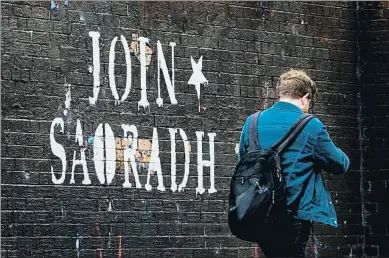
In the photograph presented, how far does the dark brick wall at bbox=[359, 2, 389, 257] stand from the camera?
36.5 ft

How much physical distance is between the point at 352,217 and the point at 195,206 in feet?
6.60

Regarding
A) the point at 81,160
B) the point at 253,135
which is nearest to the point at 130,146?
the point at 81,160

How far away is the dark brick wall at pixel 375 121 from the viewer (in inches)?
438

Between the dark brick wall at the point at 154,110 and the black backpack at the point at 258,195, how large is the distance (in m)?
2.38

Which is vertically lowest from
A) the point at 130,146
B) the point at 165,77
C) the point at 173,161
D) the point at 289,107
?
the point at 173,161

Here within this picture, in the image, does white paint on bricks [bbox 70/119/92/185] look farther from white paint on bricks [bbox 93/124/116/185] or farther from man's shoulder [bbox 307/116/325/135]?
man's shoulder [bbox 307/116/325/135]

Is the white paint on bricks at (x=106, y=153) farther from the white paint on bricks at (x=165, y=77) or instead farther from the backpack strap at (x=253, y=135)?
the backpack strap at (x=253, y=135)

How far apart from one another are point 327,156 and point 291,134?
11.1 inches

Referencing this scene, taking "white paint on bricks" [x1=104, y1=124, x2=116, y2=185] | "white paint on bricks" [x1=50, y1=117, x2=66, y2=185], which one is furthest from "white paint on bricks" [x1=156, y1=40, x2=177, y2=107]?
"white paint on bricks" [x1=50, y1=117, x2=66, y2=185]

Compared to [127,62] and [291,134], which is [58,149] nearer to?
[127,62]

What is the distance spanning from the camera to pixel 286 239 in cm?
702

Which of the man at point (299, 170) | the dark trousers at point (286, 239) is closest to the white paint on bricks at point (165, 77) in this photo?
the man at point (299, 170)

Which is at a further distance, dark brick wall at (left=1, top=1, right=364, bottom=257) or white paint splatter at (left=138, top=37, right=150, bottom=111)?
white paint splatter at (left=138, top=37, right=150, bottom=111)

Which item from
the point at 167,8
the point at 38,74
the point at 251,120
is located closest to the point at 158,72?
the point at 167,8
